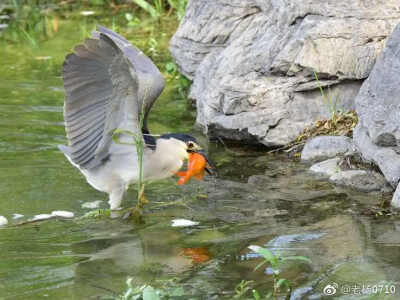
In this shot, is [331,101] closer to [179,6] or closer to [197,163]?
[197,163]

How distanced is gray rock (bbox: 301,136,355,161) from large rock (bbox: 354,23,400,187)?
44cm

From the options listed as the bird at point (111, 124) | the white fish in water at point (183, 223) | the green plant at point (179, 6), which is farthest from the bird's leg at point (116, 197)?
the green plant at point (179, 6)

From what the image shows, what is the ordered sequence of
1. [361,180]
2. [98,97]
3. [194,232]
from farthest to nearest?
[361,180]
[98,97]
[194,232]

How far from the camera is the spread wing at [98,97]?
15.5 ft

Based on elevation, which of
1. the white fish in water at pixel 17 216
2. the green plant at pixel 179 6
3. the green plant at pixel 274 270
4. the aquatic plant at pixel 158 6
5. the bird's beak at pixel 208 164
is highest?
the green plant at pixel 274 270

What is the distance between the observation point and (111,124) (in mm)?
5133

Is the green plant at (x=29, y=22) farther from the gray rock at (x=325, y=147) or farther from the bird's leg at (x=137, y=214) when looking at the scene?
the bird's leg at (x=137, y=214)

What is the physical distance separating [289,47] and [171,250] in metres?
2.42

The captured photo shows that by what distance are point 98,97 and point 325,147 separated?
1866 millimetres

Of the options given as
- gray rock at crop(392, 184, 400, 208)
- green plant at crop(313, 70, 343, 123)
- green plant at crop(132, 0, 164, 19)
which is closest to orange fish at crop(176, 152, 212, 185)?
gray rock at crop(392, 184, 400, 208)

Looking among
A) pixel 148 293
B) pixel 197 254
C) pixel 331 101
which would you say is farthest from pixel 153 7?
pixel 148 293

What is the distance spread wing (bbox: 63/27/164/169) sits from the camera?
186 inches

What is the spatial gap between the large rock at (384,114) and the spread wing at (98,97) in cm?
145

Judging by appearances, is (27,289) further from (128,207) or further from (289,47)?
(289,47)
